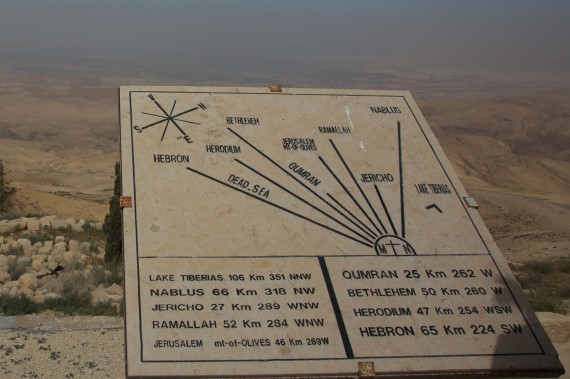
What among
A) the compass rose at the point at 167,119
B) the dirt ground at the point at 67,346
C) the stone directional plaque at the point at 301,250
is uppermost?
the compass rose at the point at 167,119

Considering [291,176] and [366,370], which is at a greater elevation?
[291,176]

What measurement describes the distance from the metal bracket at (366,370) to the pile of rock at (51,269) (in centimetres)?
382

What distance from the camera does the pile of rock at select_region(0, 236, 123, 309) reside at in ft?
22.2

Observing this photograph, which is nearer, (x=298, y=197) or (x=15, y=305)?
(x=298, y=197)

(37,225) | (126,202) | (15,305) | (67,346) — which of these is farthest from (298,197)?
(37,225)

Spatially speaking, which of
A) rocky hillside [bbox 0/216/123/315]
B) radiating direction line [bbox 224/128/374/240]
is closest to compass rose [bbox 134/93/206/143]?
radiating direction line [bbox 224/128/374/240]

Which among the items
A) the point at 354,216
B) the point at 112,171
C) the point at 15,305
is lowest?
the point at 112,171

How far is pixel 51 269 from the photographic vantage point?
25.6 ft

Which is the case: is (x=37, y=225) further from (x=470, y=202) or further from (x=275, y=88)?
(x=470, y=202)

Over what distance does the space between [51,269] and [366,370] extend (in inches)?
226

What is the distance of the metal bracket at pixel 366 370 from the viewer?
10.6 ft

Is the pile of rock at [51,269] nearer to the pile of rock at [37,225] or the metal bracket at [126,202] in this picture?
the pile of rock at [37,225]

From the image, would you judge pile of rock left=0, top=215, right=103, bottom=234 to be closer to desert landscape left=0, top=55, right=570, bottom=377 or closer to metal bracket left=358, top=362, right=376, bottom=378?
desert landscape left=0, top=55, right=570, bottom=377

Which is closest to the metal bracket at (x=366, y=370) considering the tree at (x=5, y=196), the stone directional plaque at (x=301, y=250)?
the stone directional plaque at (x=301, y=250)
